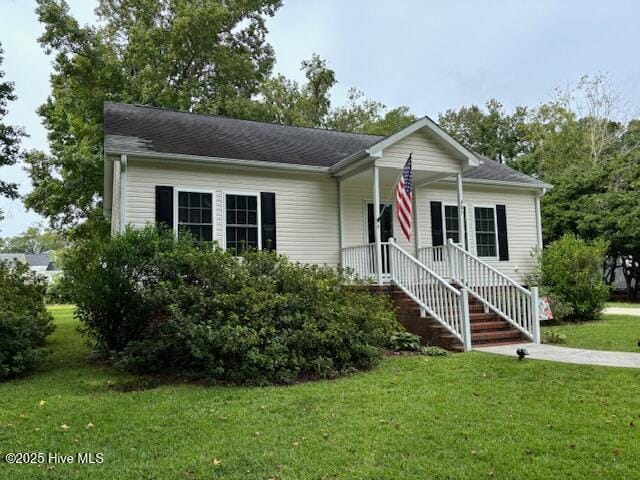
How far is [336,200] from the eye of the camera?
11.4m

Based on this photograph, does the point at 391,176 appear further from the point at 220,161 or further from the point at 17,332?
the point at 17,332

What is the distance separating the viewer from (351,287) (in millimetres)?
7613

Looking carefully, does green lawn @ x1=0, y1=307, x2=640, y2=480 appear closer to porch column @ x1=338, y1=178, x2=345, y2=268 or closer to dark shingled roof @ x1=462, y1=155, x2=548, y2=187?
porch column @ x1=338, y1=178, x2=345, y2=268

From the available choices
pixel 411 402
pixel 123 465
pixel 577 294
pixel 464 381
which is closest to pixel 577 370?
pixel 464 381

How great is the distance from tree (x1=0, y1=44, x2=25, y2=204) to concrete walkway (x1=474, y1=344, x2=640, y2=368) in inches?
670

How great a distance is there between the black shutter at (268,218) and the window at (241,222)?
0.51 feet

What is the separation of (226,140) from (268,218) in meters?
2.52

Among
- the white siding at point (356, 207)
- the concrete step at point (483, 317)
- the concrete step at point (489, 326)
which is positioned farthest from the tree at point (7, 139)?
the concrete step at point (489, 326)

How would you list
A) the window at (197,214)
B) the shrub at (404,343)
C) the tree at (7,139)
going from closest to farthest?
1. the shrub at (404,343)
2. the window at (197,214)
3. the tree at (7,139)

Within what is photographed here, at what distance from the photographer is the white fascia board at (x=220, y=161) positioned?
30.0 ft

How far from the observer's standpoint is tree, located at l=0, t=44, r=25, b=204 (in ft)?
51.4

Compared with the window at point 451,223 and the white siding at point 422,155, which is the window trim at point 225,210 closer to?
the white siding at point 422,155

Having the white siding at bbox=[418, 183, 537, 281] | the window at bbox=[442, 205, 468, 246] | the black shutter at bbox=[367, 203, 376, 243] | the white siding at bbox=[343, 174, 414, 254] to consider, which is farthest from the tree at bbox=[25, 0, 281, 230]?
the window at bbox=[442, 205, 468, 246]

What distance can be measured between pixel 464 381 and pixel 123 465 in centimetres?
385
